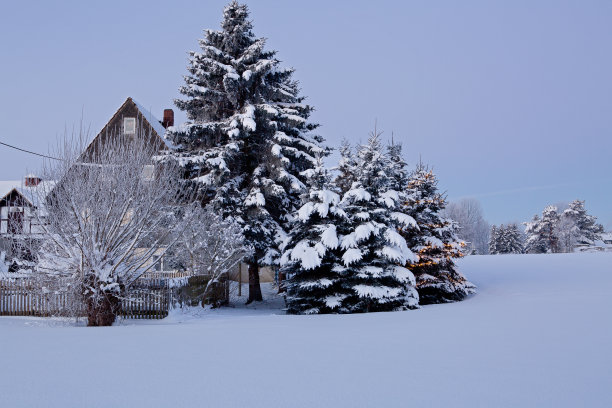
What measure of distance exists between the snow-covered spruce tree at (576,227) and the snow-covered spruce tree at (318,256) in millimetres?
56741

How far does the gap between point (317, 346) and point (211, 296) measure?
11.7m

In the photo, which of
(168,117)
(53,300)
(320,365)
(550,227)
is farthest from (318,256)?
(550,227)

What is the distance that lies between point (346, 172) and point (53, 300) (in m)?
11.3

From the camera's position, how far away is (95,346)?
7098 millimetres

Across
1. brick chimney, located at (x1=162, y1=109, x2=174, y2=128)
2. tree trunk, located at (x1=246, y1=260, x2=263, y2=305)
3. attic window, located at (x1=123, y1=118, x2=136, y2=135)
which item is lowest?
tree trunk, located at (x1=246, y1=260, x2=263, y2=305)

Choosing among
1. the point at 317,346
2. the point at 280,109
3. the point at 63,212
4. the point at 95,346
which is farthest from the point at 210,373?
the point at 280,109

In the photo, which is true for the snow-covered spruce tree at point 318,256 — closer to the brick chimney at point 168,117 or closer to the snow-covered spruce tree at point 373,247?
the snow-covered spruce tree at point 373,247

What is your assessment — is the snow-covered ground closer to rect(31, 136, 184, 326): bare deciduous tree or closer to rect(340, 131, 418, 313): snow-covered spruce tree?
rect(31, 136, 184, 326): bare deciduous tree

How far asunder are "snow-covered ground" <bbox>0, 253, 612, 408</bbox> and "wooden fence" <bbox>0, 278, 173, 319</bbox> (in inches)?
165

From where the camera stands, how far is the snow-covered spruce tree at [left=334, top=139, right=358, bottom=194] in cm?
1704

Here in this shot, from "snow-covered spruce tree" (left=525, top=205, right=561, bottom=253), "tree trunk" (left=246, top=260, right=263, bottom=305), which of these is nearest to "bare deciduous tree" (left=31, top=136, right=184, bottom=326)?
"tree trunk" (left=246, top=260, right=263, bottom=305)

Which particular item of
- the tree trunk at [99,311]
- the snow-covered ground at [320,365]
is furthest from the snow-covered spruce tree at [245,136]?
the snow-covered ground at [320,365]

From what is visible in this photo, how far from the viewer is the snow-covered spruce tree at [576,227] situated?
61.7 metres

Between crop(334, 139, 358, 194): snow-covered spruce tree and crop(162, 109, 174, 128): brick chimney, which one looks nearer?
crop(334, 139, 358, 194): snow-covered spruce tree
